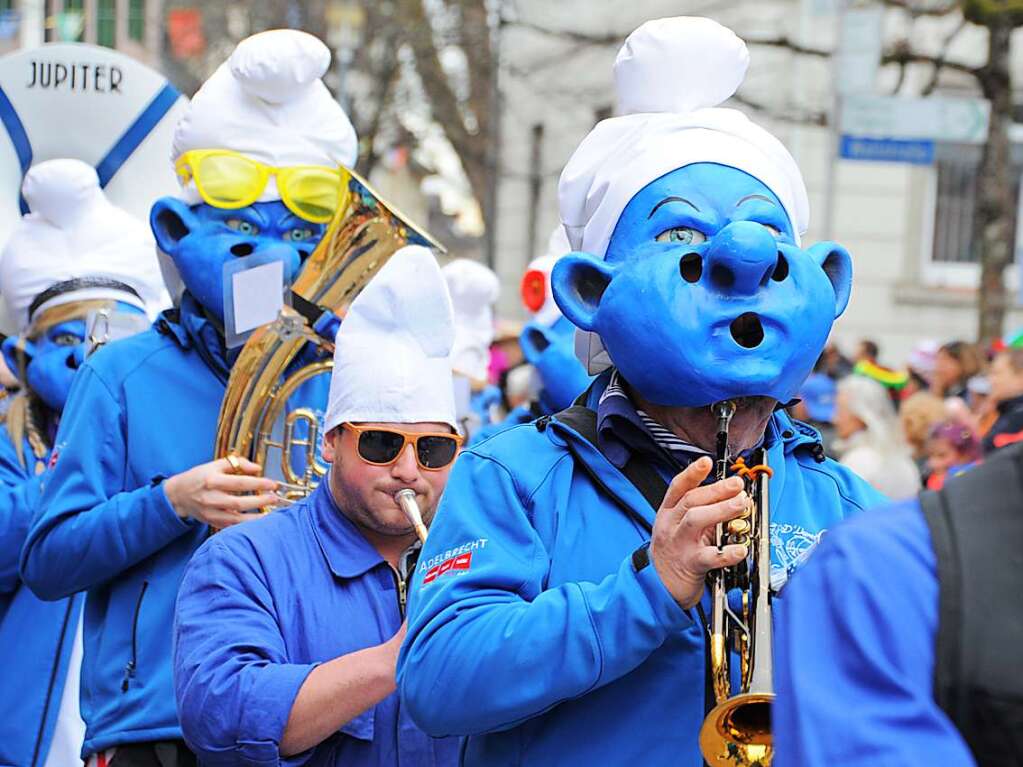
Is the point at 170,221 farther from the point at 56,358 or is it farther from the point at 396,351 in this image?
the point at 396,351

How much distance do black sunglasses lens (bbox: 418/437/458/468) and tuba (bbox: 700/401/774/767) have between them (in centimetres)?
114

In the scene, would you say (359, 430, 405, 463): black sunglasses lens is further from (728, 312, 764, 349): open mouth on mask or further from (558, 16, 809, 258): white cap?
(728, 312, 764, 349): open mouth on mask

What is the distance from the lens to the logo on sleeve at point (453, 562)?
2.41 m

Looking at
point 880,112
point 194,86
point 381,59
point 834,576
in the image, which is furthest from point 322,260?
point 194,86

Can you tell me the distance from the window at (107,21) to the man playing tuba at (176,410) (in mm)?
26775

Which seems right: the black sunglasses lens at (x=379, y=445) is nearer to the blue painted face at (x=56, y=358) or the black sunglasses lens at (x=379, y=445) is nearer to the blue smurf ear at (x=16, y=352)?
the blue painted face at (x=56, y=358)

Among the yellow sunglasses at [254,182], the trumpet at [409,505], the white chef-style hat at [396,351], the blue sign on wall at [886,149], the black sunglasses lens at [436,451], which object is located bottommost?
the trumpet at [409,505]

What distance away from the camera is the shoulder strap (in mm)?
2500

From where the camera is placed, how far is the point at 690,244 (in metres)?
2.51

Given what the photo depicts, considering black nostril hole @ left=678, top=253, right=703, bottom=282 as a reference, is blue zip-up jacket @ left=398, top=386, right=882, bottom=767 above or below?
below

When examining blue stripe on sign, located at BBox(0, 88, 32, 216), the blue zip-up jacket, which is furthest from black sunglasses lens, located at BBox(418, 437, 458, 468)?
blue stripe on sign, located at BBox(0, 88, 32, 216)

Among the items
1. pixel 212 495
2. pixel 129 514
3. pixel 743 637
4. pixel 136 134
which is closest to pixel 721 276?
pixel 743 637

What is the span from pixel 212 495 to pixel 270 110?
121cm

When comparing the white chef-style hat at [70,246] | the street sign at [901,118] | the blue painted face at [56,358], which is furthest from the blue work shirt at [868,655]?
the street sign at [901,118]
